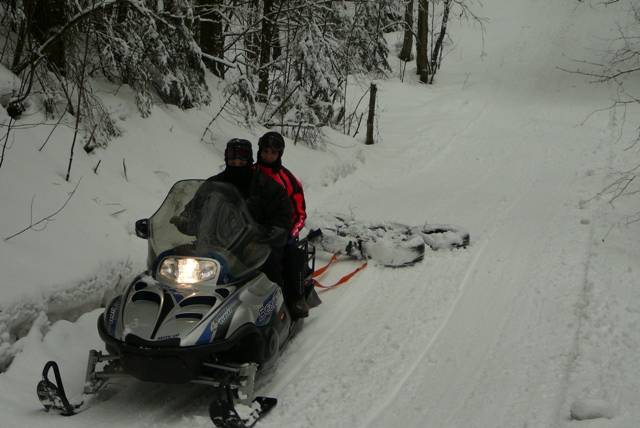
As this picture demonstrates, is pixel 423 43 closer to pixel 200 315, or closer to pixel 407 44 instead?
pixel 407 44

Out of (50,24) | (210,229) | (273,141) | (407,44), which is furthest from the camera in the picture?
(407,44)

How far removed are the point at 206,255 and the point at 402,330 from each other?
7.17ft

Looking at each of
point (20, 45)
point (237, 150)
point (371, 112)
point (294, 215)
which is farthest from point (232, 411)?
point (371, 112)

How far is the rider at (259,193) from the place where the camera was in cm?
479

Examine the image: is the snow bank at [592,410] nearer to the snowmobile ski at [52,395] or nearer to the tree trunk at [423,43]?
the snowmobile ski at [52,395]

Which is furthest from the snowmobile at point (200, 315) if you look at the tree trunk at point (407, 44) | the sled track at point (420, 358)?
the tree trunk at point (407, 44)

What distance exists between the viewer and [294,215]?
5484 millimetres

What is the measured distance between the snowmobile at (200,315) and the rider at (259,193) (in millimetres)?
237

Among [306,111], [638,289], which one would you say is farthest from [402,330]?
[306,111]

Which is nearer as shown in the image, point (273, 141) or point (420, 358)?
point (420, 358)

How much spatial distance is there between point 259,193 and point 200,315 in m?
1.32

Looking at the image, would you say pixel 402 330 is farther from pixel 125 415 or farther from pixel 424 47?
pixel 424 47

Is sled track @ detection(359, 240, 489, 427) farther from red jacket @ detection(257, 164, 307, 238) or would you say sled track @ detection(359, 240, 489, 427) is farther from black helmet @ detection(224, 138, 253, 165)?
black helmet @ detection(224, 138, 253, 165)

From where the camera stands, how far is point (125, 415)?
398 centimetres
